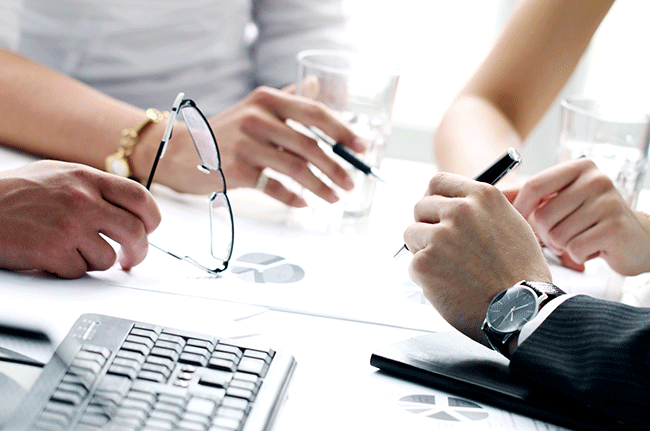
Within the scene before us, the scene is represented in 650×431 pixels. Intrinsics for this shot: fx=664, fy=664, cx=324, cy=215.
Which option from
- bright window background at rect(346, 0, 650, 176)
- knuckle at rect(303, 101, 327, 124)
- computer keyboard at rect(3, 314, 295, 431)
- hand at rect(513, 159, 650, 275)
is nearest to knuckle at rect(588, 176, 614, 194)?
hand at rect(513, 159, 650, 275)

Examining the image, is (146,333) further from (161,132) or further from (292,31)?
(292,31)

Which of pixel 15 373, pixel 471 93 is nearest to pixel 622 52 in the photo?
pixel 471 93

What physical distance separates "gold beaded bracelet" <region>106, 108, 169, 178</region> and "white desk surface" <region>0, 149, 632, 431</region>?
88mm

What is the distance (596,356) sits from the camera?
459 mm

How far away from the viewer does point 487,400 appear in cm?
46

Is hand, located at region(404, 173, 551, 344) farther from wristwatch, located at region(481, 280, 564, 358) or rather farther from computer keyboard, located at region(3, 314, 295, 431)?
computer keyboard, located at region(3, 314, 295, 431)

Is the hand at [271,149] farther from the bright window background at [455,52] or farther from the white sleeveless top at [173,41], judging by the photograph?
the bright window background at [455,52]

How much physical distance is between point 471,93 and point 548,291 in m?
0.68

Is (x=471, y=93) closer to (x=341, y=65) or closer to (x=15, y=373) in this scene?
(x=341, y=65)

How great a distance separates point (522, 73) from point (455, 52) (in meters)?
0.65

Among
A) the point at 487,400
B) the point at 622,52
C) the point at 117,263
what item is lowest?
the point at 117,263

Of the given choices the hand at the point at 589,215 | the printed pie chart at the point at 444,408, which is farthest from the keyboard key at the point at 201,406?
the hand at the point at 589,215

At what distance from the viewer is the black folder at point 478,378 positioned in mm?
447

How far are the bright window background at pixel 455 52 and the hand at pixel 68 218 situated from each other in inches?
44.1
